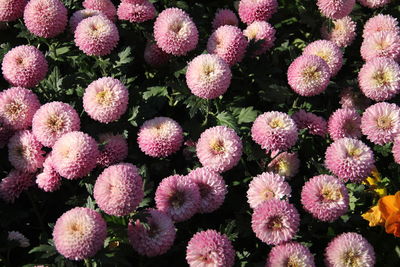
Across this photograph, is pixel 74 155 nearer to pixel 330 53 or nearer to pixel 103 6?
pixel 103 6

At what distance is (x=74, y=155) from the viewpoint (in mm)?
2465

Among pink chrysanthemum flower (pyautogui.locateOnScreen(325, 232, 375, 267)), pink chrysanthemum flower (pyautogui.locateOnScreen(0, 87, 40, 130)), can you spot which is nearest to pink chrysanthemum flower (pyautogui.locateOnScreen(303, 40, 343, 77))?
pink chrysanthemum flower (pyautogui.locateOnScreen(325, 232, 375, 267))

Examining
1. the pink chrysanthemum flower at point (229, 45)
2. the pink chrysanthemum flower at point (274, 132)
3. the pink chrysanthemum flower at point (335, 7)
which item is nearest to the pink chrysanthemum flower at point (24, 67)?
the pink chrysanthemum flower at point (229, 45)

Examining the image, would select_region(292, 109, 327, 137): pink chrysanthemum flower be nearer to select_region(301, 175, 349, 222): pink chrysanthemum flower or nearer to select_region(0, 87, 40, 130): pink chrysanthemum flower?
select_region(301, 175, 349, 222): pink chrysanthemum flower

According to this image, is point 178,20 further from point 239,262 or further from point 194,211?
point 239,262

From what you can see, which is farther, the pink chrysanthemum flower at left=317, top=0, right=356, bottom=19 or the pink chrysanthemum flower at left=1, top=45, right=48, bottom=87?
the pink chrysanthemum flower at left=317, top=0, right=356, bottom=19

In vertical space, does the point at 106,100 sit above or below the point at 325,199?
above

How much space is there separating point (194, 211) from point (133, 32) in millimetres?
1415

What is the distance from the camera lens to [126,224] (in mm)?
2432

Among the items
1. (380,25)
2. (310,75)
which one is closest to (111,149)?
(310,75)

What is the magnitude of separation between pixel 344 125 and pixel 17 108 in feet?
5.69

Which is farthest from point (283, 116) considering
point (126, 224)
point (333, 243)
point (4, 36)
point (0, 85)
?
point (4, 36)

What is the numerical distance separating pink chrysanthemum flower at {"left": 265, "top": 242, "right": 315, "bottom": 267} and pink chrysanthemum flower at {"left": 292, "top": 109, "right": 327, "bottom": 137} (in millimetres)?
804

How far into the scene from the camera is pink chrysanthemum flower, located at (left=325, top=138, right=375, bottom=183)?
103 inches
